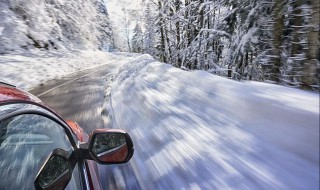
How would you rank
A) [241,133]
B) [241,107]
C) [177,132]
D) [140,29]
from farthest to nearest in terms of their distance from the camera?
[140,29] → [177,132] → [241,107] → [241,133]

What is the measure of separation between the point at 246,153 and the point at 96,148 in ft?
4.12

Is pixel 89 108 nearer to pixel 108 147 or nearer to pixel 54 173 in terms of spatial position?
pixel 108 147

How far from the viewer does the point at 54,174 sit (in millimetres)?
1639

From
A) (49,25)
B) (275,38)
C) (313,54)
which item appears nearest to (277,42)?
(275,38)

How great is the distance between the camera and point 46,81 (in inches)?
535

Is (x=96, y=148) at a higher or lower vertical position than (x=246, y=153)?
higher

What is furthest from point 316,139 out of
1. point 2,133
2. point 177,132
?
point 177,132

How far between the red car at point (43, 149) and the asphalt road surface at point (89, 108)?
1.16 metres

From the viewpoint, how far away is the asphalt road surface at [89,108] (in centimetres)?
352

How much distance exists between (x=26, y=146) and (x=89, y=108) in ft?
19.8

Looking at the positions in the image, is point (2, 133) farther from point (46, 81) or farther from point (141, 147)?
point (46, 81)

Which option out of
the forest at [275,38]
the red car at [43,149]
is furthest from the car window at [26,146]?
the forest at [275,38]

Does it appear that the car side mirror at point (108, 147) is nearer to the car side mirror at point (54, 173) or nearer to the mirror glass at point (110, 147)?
the mirror glass at point (110, 147)

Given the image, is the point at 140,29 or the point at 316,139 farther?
the point at 140,29
